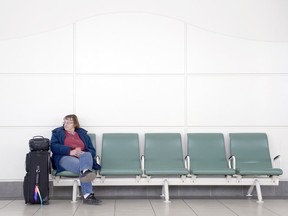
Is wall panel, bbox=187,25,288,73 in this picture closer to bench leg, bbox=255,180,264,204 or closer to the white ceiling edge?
the white ceiling edge

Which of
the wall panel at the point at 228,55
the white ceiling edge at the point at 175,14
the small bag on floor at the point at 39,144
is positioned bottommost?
the small bag on floor at the point at 39,144

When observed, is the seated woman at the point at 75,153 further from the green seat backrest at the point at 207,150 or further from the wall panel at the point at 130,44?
the green seat backrest at the point at 207,150

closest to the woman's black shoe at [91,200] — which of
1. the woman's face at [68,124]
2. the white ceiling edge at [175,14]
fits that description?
the woman's face at [68,124]

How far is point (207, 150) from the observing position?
19.3 feet

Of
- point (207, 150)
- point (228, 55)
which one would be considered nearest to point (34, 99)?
point (207, 150)

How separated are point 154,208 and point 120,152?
Answer: 104 cm

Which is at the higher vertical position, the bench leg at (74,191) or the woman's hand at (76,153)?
the woman's hand at (76,153)

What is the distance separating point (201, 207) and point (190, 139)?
1073 millimetres

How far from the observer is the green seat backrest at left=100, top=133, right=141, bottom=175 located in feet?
18.9

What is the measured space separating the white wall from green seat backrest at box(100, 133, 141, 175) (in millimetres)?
184

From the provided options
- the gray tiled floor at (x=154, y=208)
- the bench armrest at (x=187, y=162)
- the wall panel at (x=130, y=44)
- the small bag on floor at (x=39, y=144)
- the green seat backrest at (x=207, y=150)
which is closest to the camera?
the gray tiled floor at (x=154, y=208)

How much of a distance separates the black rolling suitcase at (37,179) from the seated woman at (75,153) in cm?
20

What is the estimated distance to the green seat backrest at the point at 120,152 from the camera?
576 cm

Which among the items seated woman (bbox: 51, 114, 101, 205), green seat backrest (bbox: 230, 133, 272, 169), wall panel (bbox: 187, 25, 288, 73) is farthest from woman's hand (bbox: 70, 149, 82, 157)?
green seat backrest (bbox: 230, 133, 272, 169)
